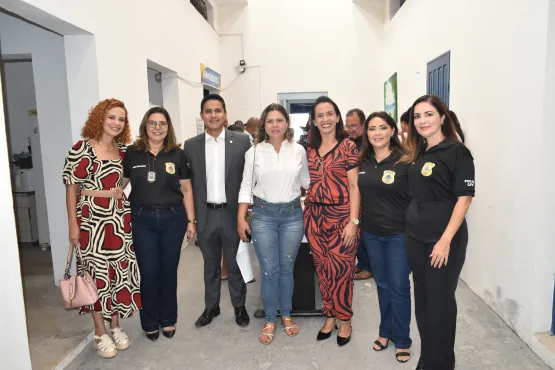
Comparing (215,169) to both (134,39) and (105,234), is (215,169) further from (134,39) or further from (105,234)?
(134,39)

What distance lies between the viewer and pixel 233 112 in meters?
7.78

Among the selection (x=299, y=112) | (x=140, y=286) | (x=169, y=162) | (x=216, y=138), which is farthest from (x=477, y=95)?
(x=299, y=112)

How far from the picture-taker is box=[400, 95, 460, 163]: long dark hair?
2020 millimetres

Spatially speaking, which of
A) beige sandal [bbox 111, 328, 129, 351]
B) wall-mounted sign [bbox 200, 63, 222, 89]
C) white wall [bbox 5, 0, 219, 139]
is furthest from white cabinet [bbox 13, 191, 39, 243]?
beige sandal [bbox 111, 328, 129, 351]

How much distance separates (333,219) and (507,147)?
52.6 inches

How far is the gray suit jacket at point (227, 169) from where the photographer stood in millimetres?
2844

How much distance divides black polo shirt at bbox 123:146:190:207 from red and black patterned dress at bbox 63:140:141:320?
76 mm

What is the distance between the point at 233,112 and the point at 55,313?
5.23 metres

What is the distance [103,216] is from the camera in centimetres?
251

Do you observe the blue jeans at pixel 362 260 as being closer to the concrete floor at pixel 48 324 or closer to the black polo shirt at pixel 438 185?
the black polo shirt at pixel 438 185

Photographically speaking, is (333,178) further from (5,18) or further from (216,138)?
(5,18)

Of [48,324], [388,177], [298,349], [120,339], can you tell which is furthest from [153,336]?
[388,177]

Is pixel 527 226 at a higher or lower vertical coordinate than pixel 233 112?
lower

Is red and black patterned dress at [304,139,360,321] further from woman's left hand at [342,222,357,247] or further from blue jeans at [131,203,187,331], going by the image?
blue jeans at [131,203,187,331]
